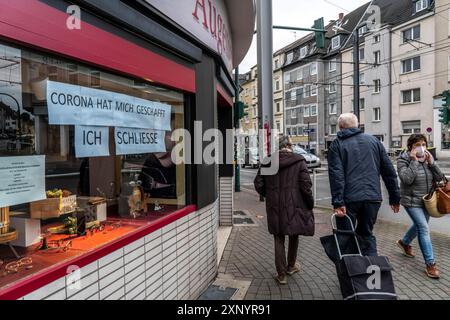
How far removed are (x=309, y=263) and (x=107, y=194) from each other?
2966 mm

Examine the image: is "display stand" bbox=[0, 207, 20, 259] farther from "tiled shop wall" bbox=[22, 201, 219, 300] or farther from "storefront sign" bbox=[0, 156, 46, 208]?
"tiled shop wall" bbox=[22, 201, 219, 300]

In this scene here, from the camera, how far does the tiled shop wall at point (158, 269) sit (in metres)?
2.23

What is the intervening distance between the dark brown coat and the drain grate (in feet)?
2.83

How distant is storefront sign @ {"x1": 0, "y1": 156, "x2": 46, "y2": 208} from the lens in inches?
75.6

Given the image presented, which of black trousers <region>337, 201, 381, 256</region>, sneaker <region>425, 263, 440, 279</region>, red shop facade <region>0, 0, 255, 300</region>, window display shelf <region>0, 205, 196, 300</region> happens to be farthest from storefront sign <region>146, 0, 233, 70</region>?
sneaker <region>425, 263, 440, 279</region>

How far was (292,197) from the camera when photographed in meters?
4.17

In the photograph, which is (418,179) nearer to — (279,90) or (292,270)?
(292,270)

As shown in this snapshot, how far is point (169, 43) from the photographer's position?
3.14m

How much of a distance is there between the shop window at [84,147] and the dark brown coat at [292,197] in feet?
3.77

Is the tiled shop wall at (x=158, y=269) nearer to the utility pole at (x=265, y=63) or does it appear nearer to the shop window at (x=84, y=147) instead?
the shop window at (x=84, y=147)

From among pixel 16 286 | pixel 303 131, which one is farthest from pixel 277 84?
pixel 16 286

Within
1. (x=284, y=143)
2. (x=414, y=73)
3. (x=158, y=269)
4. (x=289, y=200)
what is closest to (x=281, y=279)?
(x=289, y=200)

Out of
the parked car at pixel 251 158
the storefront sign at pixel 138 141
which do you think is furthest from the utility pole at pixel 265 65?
the parked car at pixel 251 158
